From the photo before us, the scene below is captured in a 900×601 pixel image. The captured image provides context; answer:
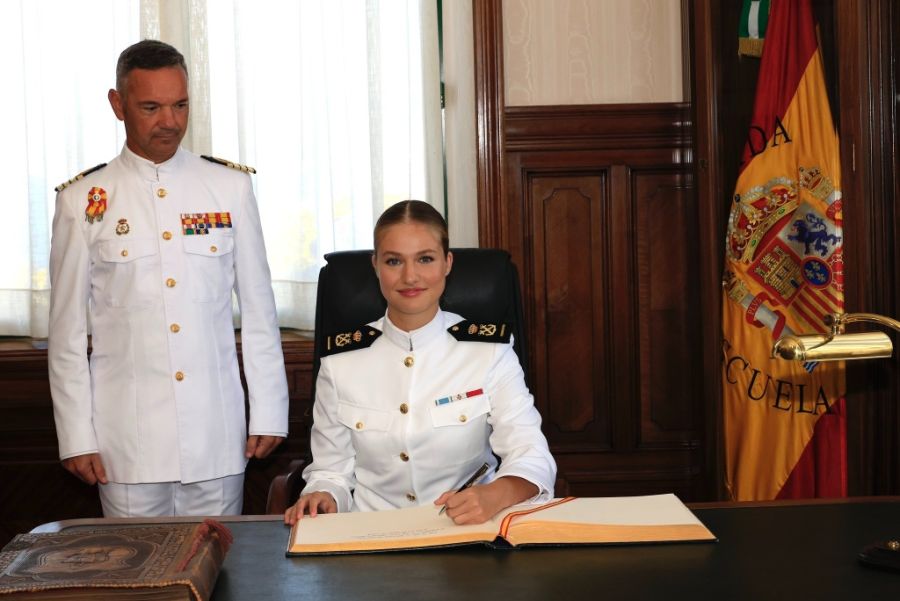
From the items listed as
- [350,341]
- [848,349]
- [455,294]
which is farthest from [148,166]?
[848,349]

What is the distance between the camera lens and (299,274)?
3.50 meters

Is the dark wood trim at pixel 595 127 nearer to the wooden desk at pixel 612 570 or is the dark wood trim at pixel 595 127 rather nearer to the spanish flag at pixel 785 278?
the spanish flag at pixel 785 278

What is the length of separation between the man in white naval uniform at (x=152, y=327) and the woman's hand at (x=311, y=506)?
0.71m

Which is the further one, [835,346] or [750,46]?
[750,46]

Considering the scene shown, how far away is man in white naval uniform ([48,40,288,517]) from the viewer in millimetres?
2324

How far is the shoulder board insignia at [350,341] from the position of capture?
2.15 metres

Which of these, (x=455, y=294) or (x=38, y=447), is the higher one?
(x=455, y=294)

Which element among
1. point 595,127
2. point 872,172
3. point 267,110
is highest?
point 267,110

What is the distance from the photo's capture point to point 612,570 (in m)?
1.30

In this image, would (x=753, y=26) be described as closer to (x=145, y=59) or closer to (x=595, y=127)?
(x=595, y=127)

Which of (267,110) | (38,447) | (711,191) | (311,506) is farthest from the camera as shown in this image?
(267,110)

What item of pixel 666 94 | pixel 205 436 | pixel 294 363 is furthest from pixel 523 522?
pixel 666 94

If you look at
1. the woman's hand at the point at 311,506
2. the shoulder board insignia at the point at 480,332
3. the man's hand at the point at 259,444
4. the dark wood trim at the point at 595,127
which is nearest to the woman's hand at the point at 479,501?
the woman's hand at the point at 311,506

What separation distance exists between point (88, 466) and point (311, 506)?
91cm
